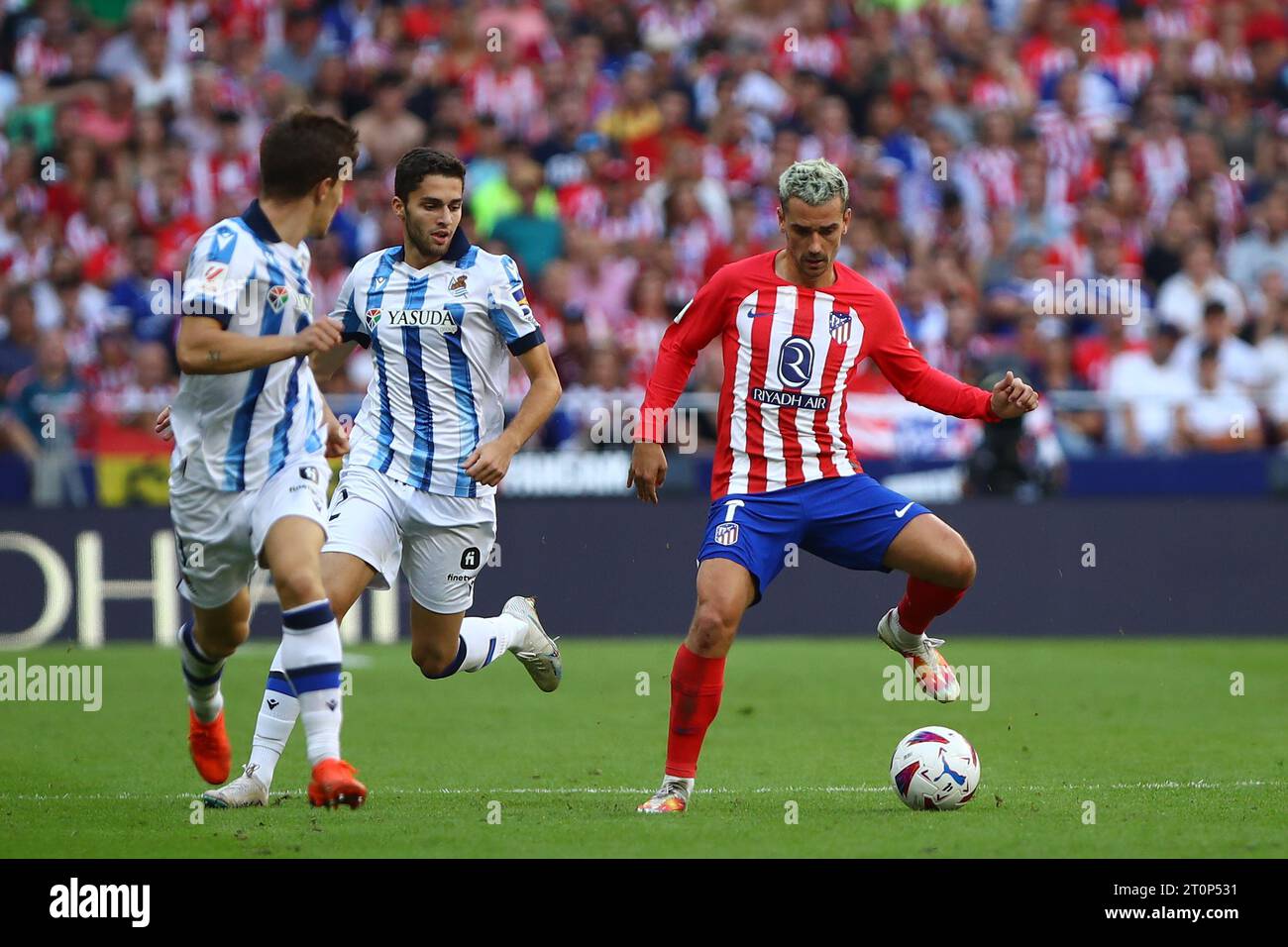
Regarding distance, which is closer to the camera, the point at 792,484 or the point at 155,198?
the point at 792,484

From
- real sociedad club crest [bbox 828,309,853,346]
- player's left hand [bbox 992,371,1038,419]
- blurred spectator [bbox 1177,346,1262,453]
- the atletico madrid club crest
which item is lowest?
the atletico madrid club crest

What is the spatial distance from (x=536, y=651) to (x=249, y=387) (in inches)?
87.1

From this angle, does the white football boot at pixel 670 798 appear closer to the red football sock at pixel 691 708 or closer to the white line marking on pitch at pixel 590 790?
the red football sock at pixel 691 708

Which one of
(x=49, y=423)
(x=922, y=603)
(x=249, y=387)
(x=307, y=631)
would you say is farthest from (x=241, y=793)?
(x=49, y=423)

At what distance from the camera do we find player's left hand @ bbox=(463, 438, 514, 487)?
6984 mm

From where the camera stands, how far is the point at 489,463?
275 inches

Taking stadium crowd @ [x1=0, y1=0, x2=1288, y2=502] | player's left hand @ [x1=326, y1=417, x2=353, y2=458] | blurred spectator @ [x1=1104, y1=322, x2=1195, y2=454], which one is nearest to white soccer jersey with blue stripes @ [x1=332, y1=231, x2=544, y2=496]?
player's left hand @ [x1=326, y1=417, x2=353, y2=458]

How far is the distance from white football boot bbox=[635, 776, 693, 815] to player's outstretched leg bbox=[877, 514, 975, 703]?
1.17 metres

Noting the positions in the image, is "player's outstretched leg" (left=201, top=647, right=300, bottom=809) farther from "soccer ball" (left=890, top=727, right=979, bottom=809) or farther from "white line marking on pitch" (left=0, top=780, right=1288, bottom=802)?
"soccer ball" (left=890, top=727, right=979, bottom=809)

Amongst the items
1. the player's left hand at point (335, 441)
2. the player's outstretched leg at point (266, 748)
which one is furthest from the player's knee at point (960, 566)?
the player's outstretched leg at point (266, 748)

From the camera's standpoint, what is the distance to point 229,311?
21.0ft
